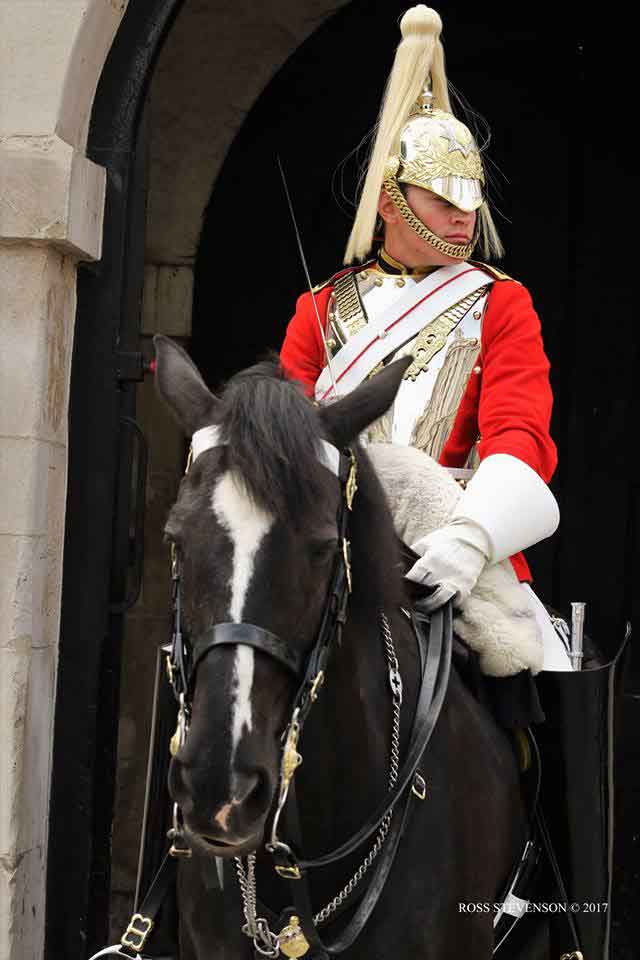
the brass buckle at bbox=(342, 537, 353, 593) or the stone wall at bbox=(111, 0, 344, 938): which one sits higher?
the stone wall at bbox=(111, 0, 344, 938)

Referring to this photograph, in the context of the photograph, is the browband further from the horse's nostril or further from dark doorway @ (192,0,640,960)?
dark doorway @ (192,0,640,960)

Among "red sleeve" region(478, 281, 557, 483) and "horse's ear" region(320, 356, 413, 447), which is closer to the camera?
"horse's ear" region(320, 356, 413, 447)

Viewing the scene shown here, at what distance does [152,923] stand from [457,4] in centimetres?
441

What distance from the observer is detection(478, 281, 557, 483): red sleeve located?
319 centimetres

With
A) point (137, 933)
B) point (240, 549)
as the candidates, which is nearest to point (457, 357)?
point (240, 549)

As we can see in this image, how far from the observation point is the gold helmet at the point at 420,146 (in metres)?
3.35

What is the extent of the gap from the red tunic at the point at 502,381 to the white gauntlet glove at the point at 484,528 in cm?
8

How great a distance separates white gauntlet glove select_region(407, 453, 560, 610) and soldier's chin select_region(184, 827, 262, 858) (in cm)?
89

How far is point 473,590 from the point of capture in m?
3.11

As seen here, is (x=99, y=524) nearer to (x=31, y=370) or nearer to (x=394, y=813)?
(x=31, y=370)

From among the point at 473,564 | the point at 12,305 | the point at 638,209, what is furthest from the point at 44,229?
the point at 638,209

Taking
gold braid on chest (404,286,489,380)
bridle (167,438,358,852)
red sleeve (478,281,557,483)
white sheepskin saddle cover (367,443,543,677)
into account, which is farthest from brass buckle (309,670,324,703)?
gold braid on chest (404,286,489,380)

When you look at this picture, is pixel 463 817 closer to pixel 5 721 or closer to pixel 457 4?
pixel 5 721

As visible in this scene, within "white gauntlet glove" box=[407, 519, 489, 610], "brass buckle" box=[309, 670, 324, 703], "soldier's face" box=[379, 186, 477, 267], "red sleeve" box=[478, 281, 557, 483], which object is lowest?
"brass buckle" box=[309, 670, 324, 703]
